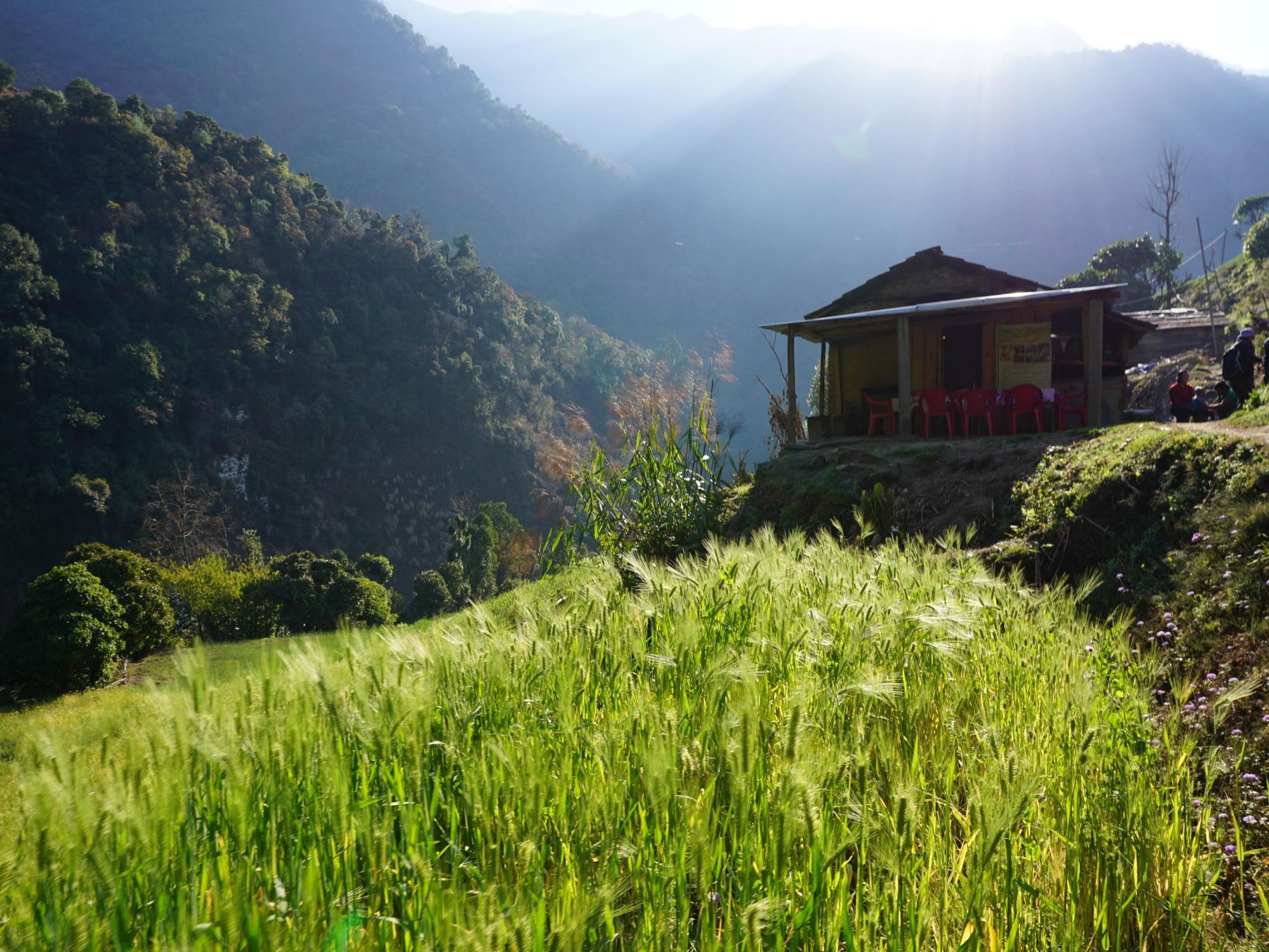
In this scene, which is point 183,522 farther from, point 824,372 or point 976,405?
point 976,405

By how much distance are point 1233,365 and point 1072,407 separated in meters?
2.39

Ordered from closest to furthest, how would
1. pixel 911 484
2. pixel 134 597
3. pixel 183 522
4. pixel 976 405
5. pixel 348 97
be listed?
1. pixel 911 484
2. pixel 134 597
3. pixel 976 405
4. pixel 183 522
5. pixel 348 97

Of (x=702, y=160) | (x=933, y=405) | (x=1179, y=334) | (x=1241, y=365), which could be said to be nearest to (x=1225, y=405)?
(x=1241, y=365)

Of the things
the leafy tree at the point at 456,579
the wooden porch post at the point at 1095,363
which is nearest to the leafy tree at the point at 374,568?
the leafy tree at the point at 456,579

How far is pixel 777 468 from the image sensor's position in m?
9.20

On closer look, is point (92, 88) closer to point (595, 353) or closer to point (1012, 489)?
point (595, 353)

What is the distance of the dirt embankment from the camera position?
6551mm

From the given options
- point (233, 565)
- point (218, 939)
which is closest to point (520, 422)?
point (233, 565)

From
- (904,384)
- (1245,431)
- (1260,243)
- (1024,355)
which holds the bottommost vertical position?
(1245,431)

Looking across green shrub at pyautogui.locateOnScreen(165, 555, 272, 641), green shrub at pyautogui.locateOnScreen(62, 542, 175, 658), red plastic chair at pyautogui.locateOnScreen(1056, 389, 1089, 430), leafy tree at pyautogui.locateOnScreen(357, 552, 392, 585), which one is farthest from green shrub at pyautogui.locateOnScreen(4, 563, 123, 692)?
red plastic chair at pyautogui.locateOnScreen(1056, 389, 1089, 430)

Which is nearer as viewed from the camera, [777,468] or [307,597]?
[777,468]

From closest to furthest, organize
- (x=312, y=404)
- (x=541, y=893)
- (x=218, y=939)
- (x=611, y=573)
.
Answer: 1. (x=218, y=939)
2. (x=541, y=893)
3. (x=611, y=573)
4. (x=312, y=404)

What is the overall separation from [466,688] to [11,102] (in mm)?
64871

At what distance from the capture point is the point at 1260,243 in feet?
117
